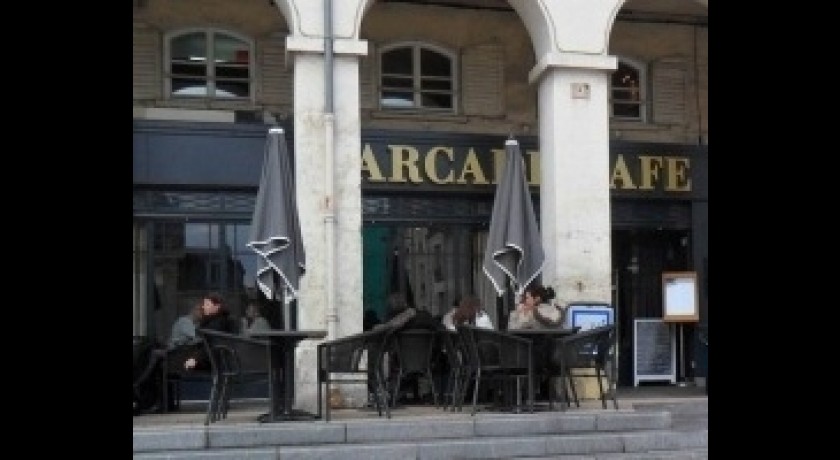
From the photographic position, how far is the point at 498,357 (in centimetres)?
962

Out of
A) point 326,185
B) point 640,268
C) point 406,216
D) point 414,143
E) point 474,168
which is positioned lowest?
point 640,268

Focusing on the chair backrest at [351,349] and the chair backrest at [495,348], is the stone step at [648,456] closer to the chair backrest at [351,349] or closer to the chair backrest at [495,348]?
the chair backrest at [495,348]

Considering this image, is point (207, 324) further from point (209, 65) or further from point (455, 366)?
point (209, 65)

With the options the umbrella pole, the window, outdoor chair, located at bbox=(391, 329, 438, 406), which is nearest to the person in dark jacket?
the umbrella pole

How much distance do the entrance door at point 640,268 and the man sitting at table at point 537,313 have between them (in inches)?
182

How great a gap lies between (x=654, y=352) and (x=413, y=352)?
5.80m

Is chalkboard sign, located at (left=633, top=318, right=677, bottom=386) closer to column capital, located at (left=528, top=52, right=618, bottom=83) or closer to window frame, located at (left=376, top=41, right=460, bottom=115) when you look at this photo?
window frame, located at (left=376, top=41, right=460, bottom=115)

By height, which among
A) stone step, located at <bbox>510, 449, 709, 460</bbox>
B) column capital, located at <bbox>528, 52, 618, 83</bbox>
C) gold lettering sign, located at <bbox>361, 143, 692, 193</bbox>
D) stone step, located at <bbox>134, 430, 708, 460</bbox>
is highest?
column capital, located at <bbox>528, 52, 618, 83</bbox>

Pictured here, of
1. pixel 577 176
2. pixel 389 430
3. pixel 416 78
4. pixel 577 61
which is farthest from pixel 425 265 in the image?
pixel 389 430

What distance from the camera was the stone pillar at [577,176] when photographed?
38.5 feet

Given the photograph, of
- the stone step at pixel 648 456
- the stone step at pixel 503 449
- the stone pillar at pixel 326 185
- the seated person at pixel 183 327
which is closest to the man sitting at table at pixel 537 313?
the stone step at pixel 503 449

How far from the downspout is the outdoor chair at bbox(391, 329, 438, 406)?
1.24 meters

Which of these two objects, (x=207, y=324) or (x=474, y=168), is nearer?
(x=207, y=324)

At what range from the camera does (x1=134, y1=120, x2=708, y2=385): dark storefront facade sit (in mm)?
12875
